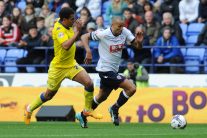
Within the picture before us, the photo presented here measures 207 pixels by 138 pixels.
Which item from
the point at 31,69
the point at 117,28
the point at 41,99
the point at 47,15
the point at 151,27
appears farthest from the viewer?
the point at 47,15

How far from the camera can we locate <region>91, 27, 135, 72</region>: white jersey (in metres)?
17.0

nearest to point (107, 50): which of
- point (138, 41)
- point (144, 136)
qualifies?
point (138, 41)

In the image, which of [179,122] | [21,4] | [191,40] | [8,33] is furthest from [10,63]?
[179,122]

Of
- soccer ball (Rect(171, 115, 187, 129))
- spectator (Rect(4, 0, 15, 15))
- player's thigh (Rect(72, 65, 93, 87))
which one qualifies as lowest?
soccer ball (Rect(171, 115, 187, 129))

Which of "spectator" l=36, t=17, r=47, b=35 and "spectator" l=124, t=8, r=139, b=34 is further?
"spectator" l=36, t=17, r=47, b=35

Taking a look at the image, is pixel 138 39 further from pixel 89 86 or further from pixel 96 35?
pixel 89 86

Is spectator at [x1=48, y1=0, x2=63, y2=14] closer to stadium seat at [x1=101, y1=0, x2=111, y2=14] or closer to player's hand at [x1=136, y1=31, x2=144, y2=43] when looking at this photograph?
stadium seat at [x1=101, y1=0, x2=111, y2=14]

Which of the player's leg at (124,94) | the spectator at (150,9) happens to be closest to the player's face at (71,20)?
the player's leg at (124,94)

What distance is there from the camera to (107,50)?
17.1 meters

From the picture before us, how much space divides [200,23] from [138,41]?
7530mm

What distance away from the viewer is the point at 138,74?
23031 millimetres

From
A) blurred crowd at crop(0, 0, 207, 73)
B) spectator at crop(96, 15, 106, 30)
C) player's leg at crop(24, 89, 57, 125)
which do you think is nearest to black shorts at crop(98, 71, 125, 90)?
player's leg at crop(24, 89, 57, 125)

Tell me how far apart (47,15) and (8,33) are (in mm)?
Result: 1484

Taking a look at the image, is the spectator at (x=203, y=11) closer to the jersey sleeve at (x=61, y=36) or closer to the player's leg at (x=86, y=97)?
the player's leg at (x=86, y=97)
